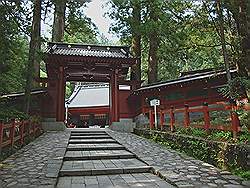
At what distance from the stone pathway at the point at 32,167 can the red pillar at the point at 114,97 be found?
6.65 metres

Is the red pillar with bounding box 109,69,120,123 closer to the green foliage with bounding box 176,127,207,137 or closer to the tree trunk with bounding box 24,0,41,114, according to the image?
the tree trunk with bounding box 24,0,41,114

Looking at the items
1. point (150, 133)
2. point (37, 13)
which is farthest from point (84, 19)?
point (150, 133)

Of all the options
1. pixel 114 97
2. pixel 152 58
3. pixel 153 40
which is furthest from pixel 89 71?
pixel 153 40

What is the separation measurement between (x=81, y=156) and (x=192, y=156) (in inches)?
125

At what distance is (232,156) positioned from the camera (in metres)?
5.69

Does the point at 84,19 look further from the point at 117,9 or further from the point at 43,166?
the point at 43,166

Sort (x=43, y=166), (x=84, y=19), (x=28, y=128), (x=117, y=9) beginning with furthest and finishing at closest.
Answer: (x=84, y=19), (x=117, y=9), (x=28, y=128), (x=43, y=166)

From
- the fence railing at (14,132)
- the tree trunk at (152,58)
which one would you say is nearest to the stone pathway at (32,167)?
the fence railing at (14,132)

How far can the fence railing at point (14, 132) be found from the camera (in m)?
6.85

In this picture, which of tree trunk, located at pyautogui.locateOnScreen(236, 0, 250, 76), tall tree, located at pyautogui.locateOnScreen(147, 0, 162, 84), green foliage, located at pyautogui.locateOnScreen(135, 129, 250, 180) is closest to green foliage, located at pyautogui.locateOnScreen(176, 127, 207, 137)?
green foliage, located at pyautogui.locateOnScreen(135, 129, 250, 180)

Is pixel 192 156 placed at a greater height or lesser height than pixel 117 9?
lesser

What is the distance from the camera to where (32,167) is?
5996 millimetres

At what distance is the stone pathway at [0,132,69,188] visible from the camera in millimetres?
4828

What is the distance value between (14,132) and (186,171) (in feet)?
17.5
